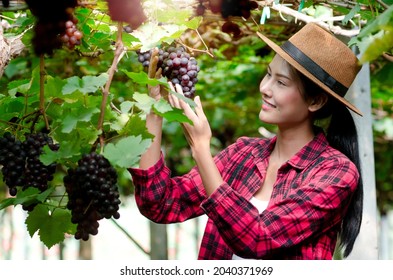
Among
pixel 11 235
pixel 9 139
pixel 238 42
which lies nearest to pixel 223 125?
pixel 11 235

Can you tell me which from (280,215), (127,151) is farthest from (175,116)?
(280,215)

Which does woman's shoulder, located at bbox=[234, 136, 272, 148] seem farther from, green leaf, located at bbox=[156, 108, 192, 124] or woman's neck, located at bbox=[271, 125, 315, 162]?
green leaf, located at bbox=[156, 108, 192, 124]

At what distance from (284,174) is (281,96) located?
29 cm

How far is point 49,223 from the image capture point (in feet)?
6.64

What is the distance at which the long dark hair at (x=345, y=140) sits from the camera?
2.51 metres

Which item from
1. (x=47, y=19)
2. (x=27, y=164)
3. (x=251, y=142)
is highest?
(x=47, y=19)

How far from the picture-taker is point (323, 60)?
8.15 feet

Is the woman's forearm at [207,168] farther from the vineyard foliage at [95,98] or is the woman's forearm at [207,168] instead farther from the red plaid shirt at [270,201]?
the vineyard foliage at [95,98]

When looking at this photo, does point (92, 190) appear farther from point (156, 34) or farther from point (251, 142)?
point (251, 142)

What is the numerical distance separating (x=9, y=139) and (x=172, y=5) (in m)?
0.62

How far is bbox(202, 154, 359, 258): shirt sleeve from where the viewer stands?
7.21ft

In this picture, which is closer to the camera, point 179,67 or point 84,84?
point 84,84

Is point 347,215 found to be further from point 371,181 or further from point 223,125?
point 223,125

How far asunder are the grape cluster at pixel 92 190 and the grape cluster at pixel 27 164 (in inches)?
5.1
